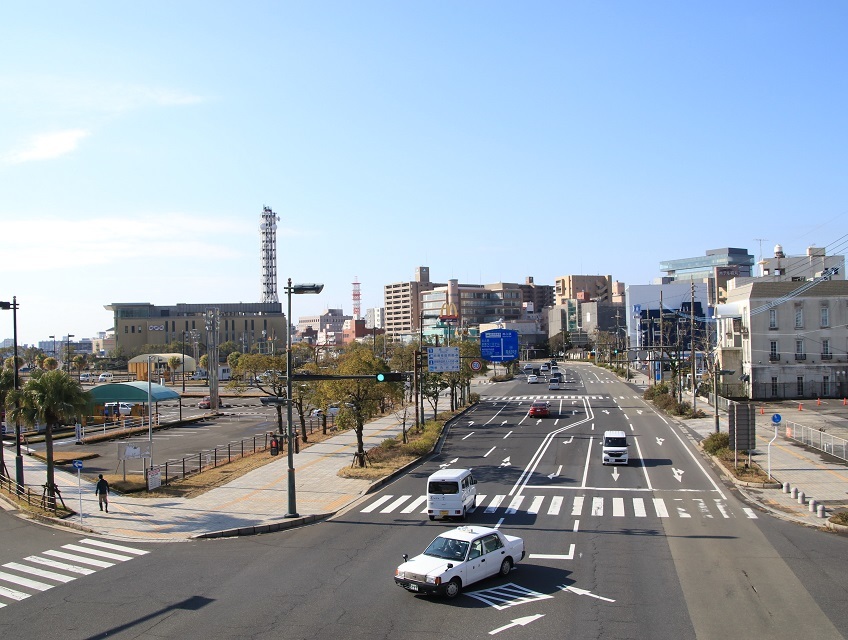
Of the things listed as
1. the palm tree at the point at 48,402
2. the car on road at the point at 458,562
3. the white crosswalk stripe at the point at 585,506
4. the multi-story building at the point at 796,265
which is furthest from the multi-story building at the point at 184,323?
the car on road at the point at 458,562

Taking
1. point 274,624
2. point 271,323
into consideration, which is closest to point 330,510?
point 274,624

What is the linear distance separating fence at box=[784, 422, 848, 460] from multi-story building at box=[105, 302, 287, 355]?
14843 centimetres

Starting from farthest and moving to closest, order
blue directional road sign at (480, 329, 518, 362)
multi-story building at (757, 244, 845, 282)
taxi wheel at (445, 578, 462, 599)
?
multi-story building at (757, 244, 845, 282), blue directional road sign at (480, 329, 518, 362), taxi wheel at (445, 578, 462, 599)

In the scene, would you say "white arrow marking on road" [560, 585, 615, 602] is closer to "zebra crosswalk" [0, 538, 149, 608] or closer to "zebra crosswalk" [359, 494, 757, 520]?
"zebra crosswalk" [359, 494, 757, 520]

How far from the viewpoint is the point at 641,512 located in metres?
26.2

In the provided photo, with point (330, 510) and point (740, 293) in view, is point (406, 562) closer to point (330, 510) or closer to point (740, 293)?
point (330, 510)

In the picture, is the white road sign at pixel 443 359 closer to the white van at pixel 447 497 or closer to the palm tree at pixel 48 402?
the white van at pixel 447 497

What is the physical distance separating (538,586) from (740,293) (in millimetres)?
66320

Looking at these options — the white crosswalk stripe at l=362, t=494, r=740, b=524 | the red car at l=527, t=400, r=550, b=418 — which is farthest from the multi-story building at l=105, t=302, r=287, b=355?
the white crosswalk stripe at l=362, t=494, r=740, b=524

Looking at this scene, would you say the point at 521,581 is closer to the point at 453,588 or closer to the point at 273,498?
the point at 453,588

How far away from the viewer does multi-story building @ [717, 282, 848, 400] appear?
7119 centimetres

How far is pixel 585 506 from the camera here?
27266 mm

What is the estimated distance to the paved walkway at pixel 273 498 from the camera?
2464 cm

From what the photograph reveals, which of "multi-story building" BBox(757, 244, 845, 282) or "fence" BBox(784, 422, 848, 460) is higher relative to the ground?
"multi-story building" BBox(757, 244, 845, 282)
